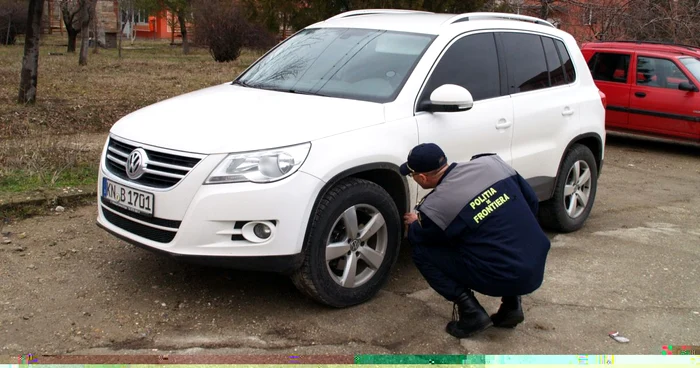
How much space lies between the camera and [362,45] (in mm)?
5102

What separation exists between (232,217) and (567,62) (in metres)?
3.61

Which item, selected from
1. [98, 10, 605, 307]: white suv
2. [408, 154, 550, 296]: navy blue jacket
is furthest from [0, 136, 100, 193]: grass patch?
[408, 154, 550, 296]: navy blue jacket

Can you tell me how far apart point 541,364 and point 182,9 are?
3594cm

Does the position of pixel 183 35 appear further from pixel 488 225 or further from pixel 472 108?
pixel 488 225

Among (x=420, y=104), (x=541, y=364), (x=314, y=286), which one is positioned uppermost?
(x=420, y=104)

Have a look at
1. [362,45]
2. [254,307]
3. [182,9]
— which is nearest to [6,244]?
[254,307]

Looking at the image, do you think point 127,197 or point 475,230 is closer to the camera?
point 475,230

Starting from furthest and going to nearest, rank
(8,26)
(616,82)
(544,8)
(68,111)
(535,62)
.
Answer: (8,26), (544,8), (616,82), (68,111), (535,62)

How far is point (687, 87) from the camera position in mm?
10711

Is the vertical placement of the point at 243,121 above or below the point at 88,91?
above

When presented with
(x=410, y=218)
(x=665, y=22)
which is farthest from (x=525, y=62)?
(x=665, y=22)

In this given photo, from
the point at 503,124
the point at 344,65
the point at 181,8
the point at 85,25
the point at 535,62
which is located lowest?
the point at 503,124

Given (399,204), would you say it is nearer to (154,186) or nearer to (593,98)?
(154,186)

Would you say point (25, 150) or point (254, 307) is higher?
point (25, 150)
